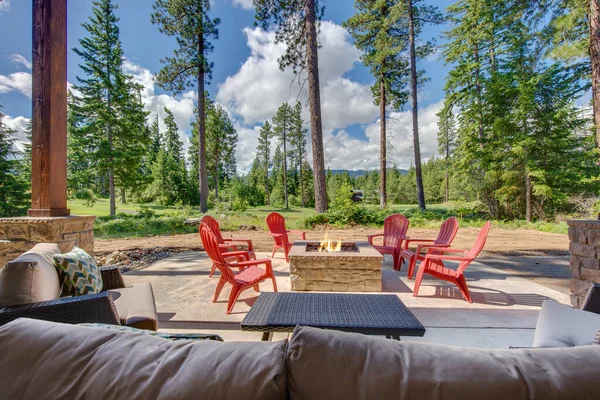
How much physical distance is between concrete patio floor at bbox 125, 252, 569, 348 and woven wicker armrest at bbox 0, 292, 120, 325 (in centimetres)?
83

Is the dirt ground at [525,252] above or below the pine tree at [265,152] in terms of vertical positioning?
below

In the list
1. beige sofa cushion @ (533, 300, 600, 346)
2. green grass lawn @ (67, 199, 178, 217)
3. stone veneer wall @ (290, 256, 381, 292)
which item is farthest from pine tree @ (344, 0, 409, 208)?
green grass lawn @ (67, 199, 178, 217)

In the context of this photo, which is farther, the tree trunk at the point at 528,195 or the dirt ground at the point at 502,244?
the tree trunk at the point at 528,195

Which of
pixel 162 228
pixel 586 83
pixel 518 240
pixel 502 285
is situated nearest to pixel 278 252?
pixel 502 285

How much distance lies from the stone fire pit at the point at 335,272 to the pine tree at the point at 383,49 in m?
8.97

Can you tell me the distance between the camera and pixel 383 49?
10.5 meters

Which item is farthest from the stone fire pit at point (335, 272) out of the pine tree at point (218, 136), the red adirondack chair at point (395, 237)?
the pine tree at point (218, 136)

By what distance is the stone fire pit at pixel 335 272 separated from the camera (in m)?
3.07

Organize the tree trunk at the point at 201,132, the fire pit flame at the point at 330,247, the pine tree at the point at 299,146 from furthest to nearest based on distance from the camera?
1. the pine tree at the point at 299,146
2. the tree trunk at the point at 201,132
3. the fire pit flame at the point at 330,247

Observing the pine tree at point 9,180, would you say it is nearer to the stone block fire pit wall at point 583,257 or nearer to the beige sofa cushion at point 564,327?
the beige sofa cushion at point 564,327

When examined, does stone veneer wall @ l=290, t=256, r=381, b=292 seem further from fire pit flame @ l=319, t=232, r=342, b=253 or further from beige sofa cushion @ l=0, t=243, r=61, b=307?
beige sofa cushion @ l=0, t=243, r=61, b=307

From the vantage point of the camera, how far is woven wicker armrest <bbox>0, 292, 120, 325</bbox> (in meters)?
1.36

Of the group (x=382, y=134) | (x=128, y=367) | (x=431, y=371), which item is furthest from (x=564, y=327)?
(x=382, y=134)

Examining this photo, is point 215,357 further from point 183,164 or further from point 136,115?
point 183,164
